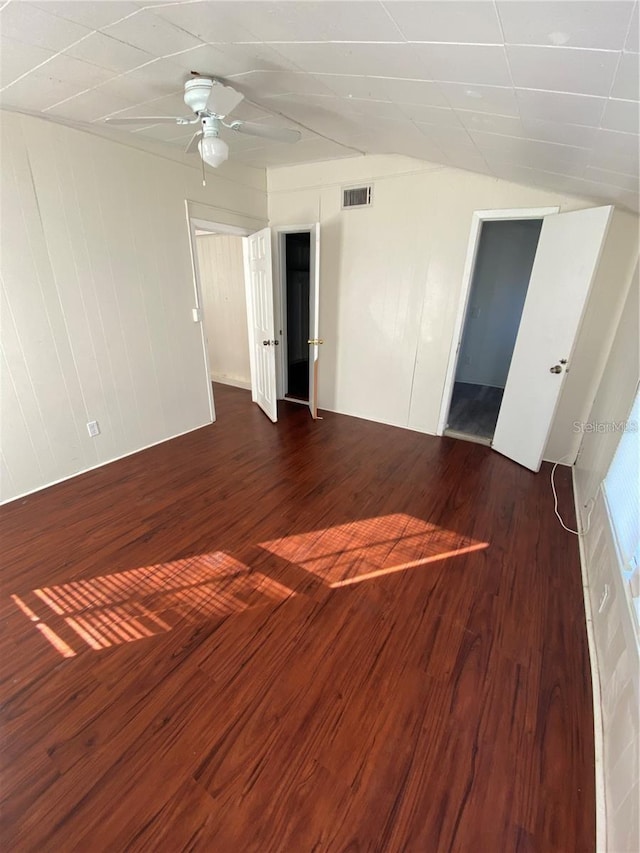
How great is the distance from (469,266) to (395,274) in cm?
72

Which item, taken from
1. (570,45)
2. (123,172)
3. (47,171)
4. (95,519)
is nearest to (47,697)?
(95,519)

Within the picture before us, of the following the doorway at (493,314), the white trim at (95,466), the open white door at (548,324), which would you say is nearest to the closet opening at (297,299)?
the white trim at (95,466)

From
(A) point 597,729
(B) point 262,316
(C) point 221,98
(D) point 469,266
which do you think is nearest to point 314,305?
(B) point 262,316

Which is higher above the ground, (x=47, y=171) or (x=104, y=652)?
(x=47, y=171)

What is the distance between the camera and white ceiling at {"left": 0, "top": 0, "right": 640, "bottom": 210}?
98 centimetres

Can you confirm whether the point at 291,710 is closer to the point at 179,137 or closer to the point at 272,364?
the point at 272,364

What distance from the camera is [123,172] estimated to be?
9.51 ft

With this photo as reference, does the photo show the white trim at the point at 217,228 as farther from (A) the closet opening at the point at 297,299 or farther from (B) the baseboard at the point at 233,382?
(B) the baseboard at the point at 233,382

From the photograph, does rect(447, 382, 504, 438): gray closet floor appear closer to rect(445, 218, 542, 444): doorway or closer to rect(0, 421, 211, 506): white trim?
rect(445, 218, 542, 444): doorway

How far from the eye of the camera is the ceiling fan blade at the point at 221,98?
1.76m

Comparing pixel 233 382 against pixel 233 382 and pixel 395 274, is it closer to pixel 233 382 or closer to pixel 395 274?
pixel 233 382

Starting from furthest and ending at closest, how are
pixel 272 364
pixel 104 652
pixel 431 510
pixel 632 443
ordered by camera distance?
pixel 272 364, pixel 431 510, pixel 632 443, pixel 104 652

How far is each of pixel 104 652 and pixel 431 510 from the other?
2142 mm

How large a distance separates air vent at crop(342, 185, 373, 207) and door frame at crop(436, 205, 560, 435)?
1070mm
